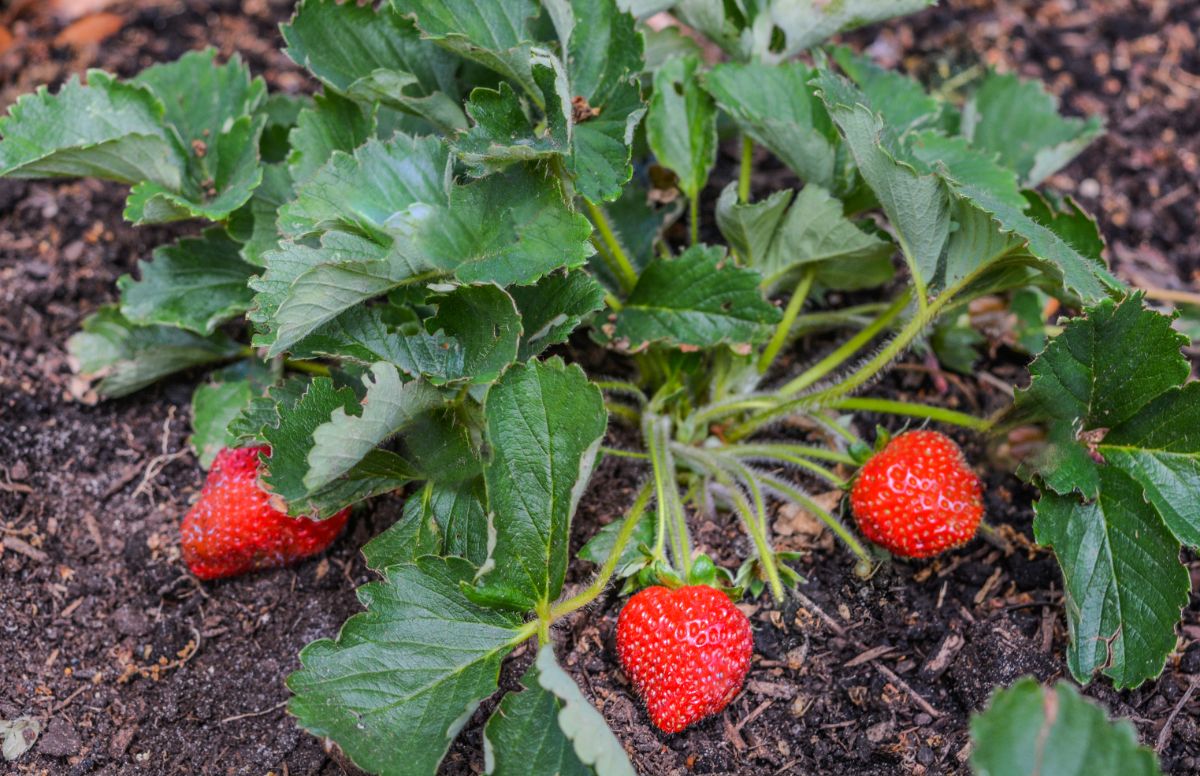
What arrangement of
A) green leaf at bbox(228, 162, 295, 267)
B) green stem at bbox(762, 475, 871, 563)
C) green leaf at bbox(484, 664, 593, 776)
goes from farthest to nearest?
green leaf at bbox(228, 162, 295, 267)
green stem at bbox(762, 475, 871, 563)
green leaf at bbox(484, 664, 593, 776)

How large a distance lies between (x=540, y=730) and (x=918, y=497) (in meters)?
0.76

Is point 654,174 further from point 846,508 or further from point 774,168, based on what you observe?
point 846,508

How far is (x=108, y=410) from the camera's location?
2289 mm

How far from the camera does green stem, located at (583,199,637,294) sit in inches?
79.8

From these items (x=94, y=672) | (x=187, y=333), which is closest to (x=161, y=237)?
(x=187, y=333)

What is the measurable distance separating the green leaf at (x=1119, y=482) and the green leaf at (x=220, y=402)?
4.90 feet

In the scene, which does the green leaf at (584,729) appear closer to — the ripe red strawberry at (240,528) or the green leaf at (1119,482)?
the ripe red strawberry at (240,528)

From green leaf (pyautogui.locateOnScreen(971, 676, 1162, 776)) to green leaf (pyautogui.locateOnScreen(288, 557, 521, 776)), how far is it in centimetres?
72

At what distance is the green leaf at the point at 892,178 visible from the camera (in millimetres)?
1659

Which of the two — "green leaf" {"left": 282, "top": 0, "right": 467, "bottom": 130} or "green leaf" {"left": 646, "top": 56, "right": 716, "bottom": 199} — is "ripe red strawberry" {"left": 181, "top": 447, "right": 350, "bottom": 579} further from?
"green leaf" {"left": 646, "top": 56, "right": 716, "bottom": 199}

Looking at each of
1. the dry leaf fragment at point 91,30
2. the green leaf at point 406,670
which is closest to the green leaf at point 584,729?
the green leaf at point 406,670

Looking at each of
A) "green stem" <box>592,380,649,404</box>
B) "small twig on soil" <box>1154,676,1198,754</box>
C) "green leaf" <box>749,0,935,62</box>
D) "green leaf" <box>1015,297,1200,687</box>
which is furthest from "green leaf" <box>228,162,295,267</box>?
"small twig on soil" <box>1154,676,1198,754</box>

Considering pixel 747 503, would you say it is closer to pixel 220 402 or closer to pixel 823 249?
pixel 823 249

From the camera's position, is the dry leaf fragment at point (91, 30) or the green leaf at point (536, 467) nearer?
the green leaf at point (536, 467)
